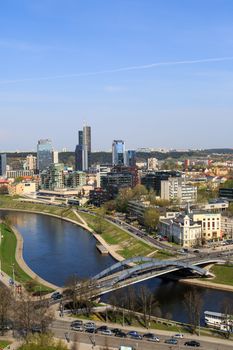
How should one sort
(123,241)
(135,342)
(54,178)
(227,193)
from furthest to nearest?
(54,178)
(227,193)
(123,241)
(135,342)

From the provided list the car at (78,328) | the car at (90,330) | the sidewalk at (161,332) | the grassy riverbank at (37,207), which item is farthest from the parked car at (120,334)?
the grassy riverbank at (37,207)

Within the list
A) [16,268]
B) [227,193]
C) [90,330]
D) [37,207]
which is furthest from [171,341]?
[37,207]

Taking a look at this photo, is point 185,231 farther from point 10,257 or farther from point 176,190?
point 176,190

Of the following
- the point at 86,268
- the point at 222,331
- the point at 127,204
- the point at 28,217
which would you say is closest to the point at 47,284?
the point at 86,268

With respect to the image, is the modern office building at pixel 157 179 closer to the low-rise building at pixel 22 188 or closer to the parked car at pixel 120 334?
the low-rise building at pixel 22 188

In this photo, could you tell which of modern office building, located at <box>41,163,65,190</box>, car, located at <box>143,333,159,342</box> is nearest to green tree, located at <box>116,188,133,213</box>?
modern office building, located at <box>41,163,65,190</box>

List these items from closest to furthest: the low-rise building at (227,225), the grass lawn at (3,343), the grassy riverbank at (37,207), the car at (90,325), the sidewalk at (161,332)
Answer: the grass lawn at (3,343)
the sidewalk at (161,332)
the car at (90,325)
the low-rise building at (227,225)
the grassy riverbank at (37,207)

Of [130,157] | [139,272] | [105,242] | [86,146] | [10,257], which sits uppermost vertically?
[86,146]
